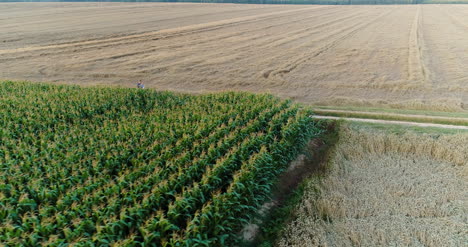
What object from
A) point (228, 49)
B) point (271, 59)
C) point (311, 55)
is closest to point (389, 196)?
point (271, 59)

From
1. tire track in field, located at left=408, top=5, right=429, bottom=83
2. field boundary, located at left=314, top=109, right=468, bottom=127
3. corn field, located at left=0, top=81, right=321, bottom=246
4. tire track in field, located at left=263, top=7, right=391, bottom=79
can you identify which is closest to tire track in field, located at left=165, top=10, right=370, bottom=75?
tire track in field, located at left=263, top=7, right=391, bottom=79

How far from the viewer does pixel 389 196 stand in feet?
29.3

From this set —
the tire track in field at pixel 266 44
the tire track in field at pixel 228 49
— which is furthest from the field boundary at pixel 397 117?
the tire track in field at pixel 228 49

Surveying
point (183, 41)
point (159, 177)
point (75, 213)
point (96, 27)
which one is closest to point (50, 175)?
point (75, 213)

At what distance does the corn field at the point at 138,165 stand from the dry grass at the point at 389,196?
155 cm

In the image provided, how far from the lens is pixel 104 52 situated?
30531 millimetres

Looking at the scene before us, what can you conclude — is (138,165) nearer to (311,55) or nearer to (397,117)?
(397,117)

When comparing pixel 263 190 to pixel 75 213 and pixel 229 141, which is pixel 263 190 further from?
pixel 75 213

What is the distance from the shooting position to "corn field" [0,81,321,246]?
6.30m

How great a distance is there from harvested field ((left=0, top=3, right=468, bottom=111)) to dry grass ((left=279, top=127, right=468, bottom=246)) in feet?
20.5

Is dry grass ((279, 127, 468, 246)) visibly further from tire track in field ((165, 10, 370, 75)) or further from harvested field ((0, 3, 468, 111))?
tire track in field ((165, 10, 370, 75))

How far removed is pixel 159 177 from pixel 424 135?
10.1 metres

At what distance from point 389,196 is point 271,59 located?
63.9 ft

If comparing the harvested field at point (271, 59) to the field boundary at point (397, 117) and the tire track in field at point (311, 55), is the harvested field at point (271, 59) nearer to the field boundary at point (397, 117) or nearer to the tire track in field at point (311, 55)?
the tire track in field at point (311, 55)
